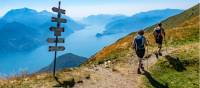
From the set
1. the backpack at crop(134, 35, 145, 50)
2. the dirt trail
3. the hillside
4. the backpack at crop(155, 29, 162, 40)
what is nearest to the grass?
the hillside

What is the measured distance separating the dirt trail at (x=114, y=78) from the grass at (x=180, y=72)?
3.42 ft

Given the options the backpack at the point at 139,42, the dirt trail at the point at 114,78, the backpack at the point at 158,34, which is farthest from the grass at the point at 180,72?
the backpack at the point at 139,42

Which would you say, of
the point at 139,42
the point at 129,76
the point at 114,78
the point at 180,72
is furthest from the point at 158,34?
the point at 114,78

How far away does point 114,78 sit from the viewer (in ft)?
89.9

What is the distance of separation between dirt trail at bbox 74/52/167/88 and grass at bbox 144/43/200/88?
104 centimetres

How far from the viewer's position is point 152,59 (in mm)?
33531

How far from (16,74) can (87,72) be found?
559 centimetres

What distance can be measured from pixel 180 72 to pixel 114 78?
18.0 ft

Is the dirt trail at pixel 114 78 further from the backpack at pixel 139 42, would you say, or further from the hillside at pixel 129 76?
the backpack at pixel 139 42

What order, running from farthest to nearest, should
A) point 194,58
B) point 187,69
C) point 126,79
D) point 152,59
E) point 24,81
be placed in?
point 152,59, point 194,58, point 187,69, point 126,79, point 24,81

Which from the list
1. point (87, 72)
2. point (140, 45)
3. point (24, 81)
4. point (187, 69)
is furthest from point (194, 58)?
point (24, 81)

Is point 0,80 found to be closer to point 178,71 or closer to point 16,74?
point 16,74

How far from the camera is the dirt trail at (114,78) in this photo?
25.4 metres

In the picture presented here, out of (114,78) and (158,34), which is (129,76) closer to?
(114,78)
